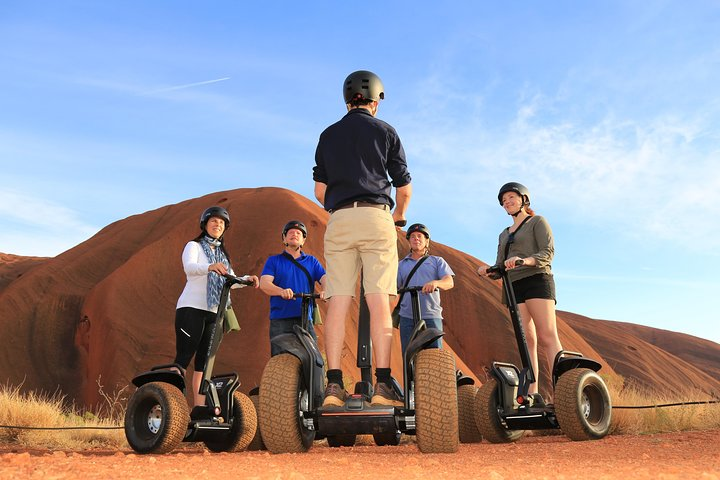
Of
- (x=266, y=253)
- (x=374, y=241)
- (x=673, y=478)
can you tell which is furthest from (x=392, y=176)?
(x=266, y=253)

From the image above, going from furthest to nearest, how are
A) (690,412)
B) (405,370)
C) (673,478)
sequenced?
1. (690,412)
2. (405,370)
3. (673,478)

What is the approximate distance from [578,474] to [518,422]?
2824 mm

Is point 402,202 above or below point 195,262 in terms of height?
above

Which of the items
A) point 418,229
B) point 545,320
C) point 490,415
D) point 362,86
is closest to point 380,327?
point 362,86

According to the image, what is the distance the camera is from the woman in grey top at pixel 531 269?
6.10 meters

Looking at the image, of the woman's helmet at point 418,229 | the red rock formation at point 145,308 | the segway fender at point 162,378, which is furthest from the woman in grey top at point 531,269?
the red rock formation at point 145,308

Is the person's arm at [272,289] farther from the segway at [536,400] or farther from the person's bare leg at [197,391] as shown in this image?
the segway at [536,400]

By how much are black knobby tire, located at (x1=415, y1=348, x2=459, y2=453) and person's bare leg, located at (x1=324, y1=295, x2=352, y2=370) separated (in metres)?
0.63

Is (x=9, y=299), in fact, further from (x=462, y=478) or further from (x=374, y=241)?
(x=462, y=478)

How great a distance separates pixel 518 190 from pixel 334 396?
125 inches

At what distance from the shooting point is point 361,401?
4340 mm

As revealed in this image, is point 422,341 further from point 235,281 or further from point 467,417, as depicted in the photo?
point 467,417

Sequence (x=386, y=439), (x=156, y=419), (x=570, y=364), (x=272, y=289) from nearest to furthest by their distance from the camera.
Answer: (x=156, y=419) < (x=272, y=289) < (x=570, y=364) < (x=386, y=439)

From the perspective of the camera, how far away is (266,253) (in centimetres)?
1841
